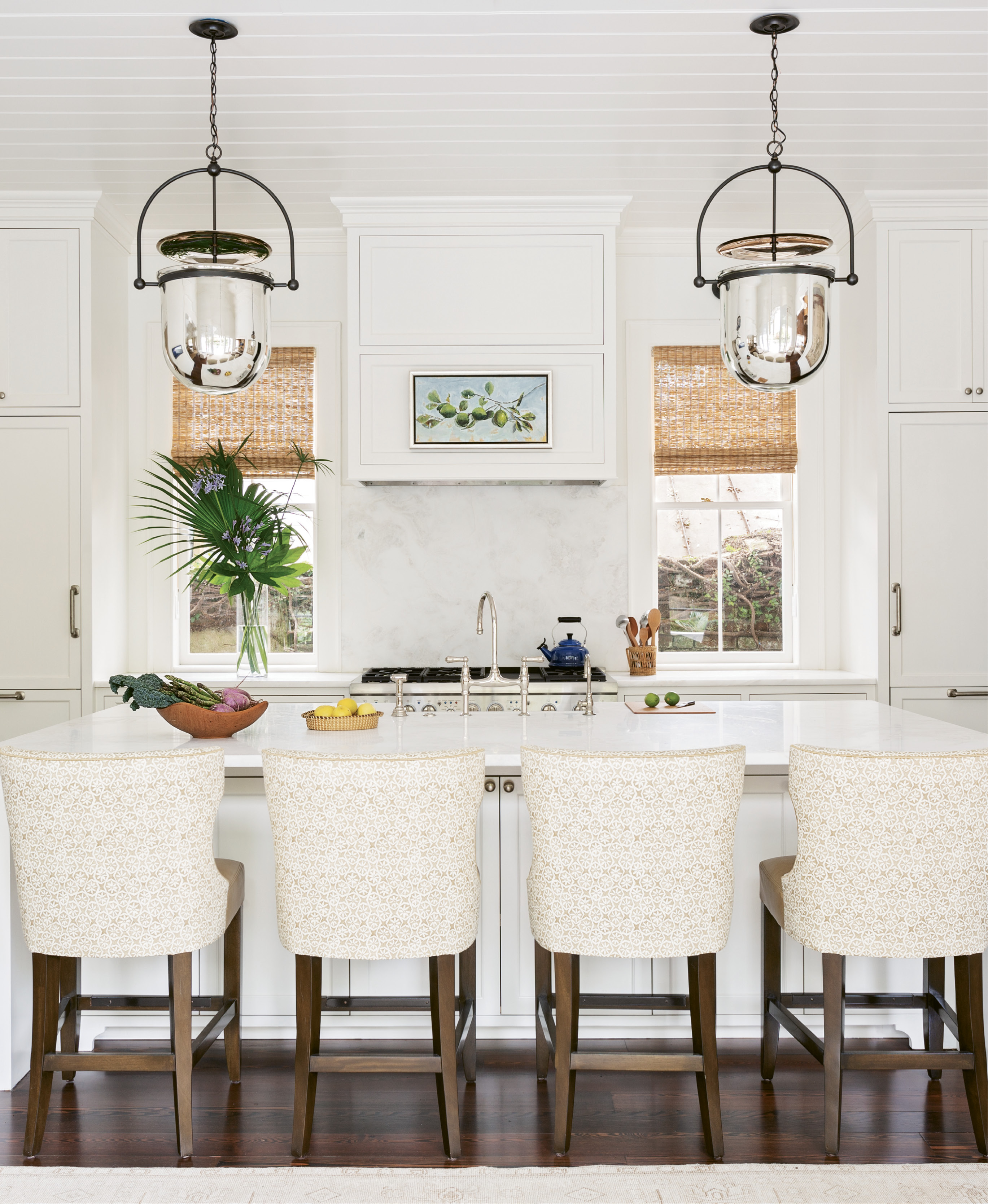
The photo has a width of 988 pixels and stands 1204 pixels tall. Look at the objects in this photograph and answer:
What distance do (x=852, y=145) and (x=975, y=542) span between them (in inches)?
64.9

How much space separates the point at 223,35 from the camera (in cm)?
275

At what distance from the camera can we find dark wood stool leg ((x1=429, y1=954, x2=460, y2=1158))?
2088 mm

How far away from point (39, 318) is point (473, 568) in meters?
2.09

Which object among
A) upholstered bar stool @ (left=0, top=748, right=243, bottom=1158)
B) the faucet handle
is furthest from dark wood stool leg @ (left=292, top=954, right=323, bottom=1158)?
the faucet handle

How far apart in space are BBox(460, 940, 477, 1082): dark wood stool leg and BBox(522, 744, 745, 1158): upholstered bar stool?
0.30m

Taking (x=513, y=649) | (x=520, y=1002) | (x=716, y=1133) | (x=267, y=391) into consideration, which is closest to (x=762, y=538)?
(x=513, y=649)

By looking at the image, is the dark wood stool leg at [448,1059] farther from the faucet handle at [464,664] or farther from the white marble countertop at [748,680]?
the white marble countertop at [748,680]

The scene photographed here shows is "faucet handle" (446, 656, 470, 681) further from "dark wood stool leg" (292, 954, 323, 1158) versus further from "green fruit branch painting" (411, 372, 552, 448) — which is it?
"green fruit branch painting" (411, 372, 552, 448)

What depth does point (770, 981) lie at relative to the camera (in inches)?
96.6

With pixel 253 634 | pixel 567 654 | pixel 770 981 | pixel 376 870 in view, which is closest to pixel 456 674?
pixel 567 654

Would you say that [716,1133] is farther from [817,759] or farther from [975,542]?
[975,542]

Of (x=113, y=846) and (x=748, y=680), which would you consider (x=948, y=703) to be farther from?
(x=113, y=846)

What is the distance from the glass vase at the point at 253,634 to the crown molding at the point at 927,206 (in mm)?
2981

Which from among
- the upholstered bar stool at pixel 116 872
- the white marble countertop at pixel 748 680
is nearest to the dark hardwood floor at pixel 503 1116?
the upholstered bar stool at pixel 116 872
